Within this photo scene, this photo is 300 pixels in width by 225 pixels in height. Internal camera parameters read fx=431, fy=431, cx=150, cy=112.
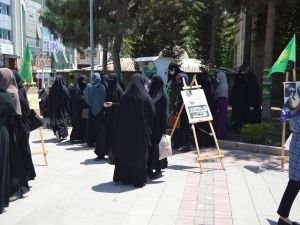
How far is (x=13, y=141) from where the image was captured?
19.6ft

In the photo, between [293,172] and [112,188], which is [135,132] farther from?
[293,172]

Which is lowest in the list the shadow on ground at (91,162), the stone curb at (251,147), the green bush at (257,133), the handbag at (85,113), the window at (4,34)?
the shadow on ground at (91,162)

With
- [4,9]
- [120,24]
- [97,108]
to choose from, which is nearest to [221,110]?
[97,108]

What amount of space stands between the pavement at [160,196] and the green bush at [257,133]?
1.09 meters

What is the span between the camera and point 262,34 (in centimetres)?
2200

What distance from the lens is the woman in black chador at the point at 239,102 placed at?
12086 millimetres

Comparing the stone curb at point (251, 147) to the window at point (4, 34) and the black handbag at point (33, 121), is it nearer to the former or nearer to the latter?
the black handbag at point (33, 121)

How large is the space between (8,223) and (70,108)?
22.6 feet

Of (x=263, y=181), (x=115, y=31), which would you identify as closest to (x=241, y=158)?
(x=263, y=181)

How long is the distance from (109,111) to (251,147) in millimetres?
3424

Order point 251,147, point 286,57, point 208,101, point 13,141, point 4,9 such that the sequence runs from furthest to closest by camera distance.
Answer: point 4,9, point 208,101, point 251,147, point 286,57, point 13,141

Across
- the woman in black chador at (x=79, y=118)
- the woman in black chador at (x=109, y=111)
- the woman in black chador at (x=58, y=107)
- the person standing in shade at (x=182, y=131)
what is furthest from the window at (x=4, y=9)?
the woman in black chador at (x=109, y=111)

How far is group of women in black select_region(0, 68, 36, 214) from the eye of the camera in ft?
18.3

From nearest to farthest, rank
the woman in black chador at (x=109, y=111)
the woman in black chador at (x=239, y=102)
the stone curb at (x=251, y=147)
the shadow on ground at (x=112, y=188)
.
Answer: the shadow on ground at (x=112, y=188), the woman in black chador at (x=109, y=111), the stone curb at (x=251, y=147), the woman in black chador at (x=239, y=102)
